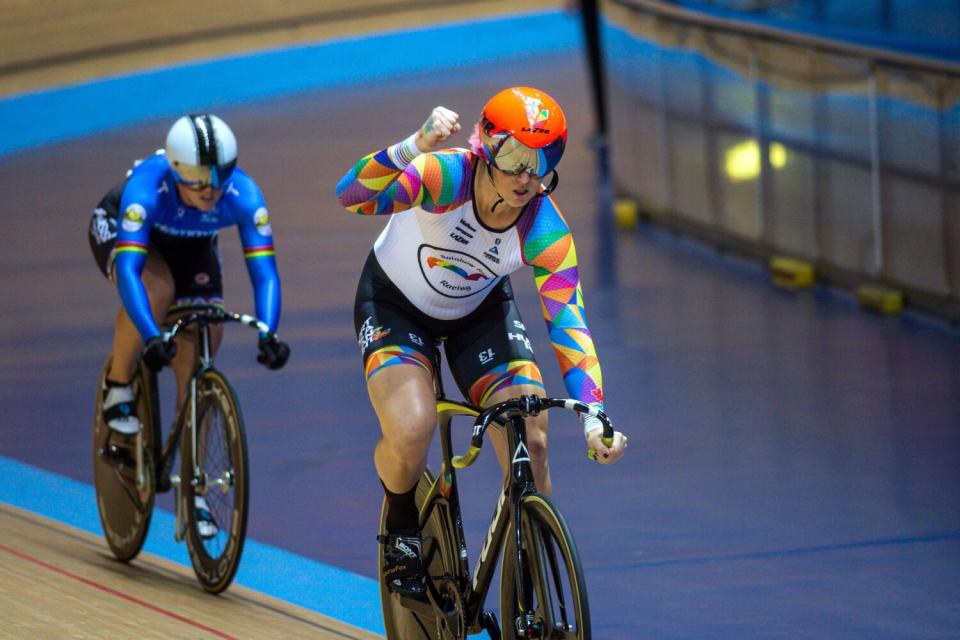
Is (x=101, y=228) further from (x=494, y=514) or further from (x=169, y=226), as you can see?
(x=494, y=514)

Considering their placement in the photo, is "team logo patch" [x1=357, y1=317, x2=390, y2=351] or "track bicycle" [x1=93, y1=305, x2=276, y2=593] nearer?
"team logo patch" [x1=357, y1=317, x2=390, y2=351]

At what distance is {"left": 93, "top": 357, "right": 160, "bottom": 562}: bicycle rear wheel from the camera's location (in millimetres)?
5133

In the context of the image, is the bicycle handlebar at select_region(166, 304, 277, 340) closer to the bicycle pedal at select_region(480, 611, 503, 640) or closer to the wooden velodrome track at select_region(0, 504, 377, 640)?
the wooden velodrome track at select_region(0, 504, 377, 640)

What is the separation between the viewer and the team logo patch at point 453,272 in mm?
3812

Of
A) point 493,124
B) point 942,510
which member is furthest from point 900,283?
point 493,124

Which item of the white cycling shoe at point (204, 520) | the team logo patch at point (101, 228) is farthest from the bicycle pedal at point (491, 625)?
the team logo patch at point (101, 228)

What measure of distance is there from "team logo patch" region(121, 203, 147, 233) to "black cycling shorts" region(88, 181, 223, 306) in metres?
0.24

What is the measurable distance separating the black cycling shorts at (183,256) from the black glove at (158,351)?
0.45 metres

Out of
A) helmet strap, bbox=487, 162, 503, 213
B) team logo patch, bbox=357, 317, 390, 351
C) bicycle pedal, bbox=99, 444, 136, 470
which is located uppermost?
helmet strap, bbox=487, 162, 503, 213

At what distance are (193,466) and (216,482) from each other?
144 mm

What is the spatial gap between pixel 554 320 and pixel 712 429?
305 cm

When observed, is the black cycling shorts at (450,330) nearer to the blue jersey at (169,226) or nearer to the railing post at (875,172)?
the blue jersey at (169,226)

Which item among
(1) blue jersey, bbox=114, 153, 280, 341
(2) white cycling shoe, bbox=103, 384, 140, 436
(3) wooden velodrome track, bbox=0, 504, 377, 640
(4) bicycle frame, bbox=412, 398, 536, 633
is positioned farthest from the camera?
(2) white cycling shoe, bbox=103, 384, 140, 436

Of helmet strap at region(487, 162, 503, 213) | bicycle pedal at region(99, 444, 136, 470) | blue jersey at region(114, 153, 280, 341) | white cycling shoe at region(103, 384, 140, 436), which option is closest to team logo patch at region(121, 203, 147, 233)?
blue jersey at region(114, 153, 280, 341)
